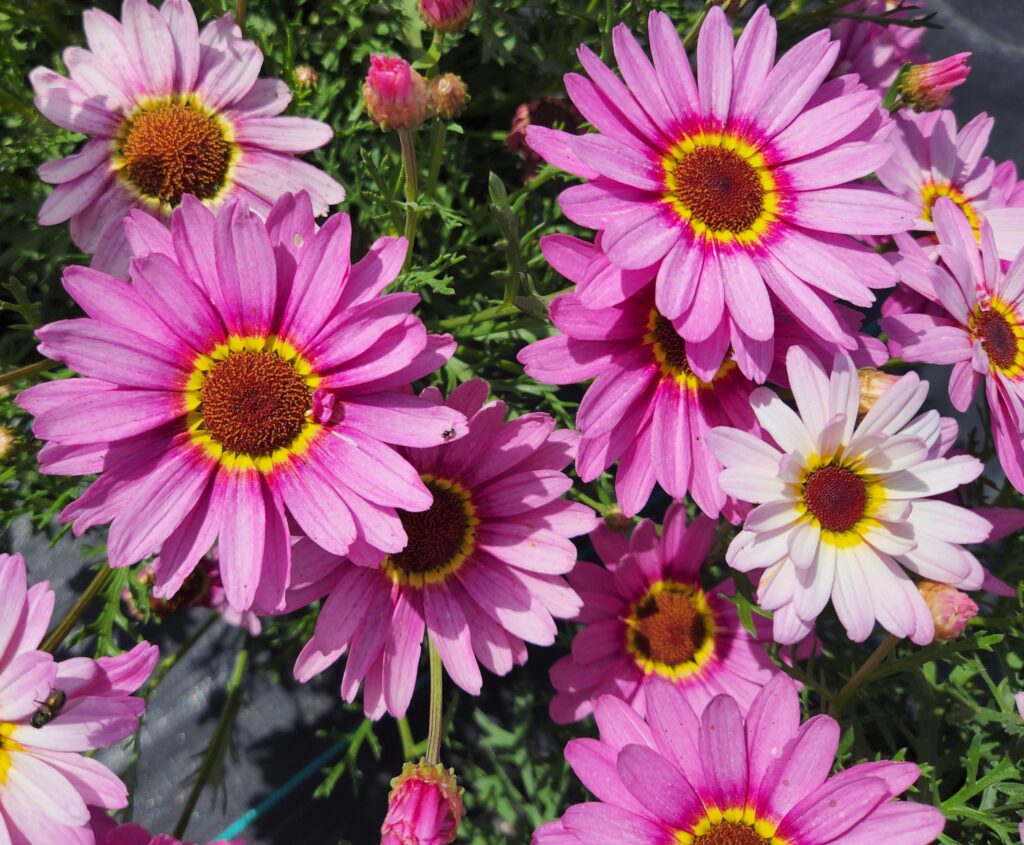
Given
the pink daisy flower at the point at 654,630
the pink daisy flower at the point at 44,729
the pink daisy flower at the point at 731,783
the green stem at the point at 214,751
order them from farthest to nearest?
the pink daisy flower at the point at 654,630, the green stem at the point at 214,751, the pink daisy flower at the point at 731,783, the pink daisy flower at the point at 44,729

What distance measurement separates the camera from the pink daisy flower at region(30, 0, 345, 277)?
1008mm

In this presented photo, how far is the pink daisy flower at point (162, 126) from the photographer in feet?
3.31

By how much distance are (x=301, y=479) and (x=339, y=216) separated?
0.28 meters

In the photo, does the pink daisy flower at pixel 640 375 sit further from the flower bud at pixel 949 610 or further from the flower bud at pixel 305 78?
the flower bud at pixel 305 78

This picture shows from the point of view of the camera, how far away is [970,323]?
1046mm

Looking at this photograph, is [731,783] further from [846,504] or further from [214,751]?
[214,751]

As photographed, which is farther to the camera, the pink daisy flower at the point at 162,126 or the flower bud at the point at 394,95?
the pink daisy flower at the point at 162,126

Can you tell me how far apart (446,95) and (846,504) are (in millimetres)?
680

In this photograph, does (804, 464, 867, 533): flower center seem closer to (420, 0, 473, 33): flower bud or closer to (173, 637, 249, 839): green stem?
(420, 0, 473, 33): flower bud

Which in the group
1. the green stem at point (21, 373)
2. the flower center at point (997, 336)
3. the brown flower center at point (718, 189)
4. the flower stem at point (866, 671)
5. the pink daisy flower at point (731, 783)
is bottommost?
the pink daisy flower at point (731, 783)

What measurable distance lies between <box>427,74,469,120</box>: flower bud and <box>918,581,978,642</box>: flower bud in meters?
0.83

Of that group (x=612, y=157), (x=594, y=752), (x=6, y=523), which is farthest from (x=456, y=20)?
(x=6, y=523)

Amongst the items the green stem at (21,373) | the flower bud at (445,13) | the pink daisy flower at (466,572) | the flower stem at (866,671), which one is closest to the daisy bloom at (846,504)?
the flower stem at (866,671)

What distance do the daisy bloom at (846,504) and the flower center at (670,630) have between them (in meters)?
0.44
